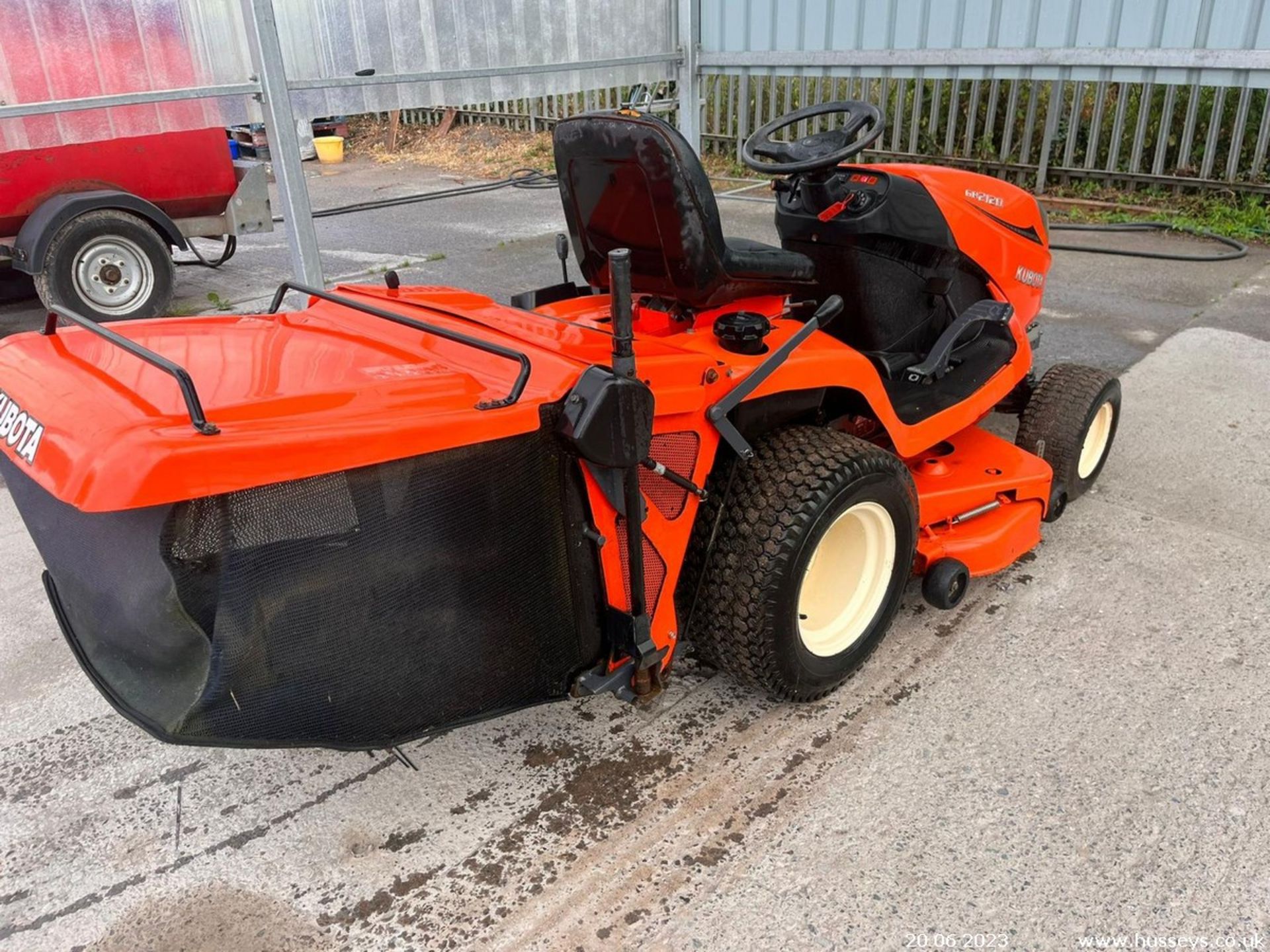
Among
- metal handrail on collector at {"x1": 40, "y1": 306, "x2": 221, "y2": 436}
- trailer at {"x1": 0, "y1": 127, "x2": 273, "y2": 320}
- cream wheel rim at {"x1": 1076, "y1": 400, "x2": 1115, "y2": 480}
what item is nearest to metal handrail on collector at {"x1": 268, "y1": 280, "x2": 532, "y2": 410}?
metal handrail on collector at {"x1": 40, "y1": 306, "x2": 221, "y2": 436}

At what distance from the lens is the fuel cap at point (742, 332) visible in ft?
7.46

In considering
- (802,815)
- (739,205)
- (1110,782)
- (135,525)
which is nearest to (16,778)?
(135,525)

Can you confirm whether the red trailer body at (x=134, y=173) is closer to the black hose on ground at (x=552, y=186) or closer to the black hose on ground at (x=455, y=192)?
the black hose on ground at (x=552, y=186)

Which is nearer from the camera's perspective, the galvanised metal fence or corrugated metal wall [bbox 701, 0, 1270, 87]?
corrugated metal wall [bbox 701, 0, 1270, 87]

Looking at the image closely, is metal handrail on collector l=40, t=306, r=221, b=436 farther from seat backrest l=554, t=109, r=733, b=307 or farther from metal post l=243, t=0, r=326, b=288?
metal post l=243, t=0, r=326, b=288

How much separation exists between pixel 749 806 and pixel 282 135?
3.68m

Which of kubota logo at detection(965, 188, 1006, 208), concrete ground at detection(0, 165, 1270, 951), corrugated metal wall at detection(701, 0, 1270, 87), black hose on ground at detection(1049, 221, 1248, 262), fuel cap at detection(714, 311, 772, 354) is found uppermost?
corrugated metal wall at detection(701, 0, 1270, 87)

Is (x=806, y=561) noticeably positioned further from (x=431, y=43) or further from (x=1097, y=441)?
(x=431, y=43)

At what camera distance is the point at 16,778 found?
7.65 ft

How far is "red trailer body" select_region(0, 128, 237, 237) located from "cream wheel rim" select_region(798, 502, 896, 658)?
14.2ft

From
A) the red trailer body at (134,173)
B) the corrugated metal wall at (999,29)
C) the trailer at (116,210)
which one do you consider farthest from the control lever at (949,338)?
the corrugated metal wall at (999,29)

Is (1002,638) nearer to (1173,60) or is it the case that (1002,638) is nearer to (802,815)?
(802,815)

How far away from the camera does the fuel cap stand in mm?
2273

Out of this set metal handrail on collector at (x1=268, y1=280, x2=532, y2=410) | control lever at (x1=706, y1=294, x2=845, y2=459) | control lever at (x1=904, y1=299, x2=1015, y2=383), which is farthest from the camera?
control lever at (x1=904, y1=299, x2=1015, y2=383)
